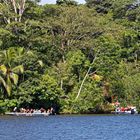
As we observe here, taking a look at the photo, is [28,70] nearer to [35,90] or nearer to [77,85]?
[35,90]

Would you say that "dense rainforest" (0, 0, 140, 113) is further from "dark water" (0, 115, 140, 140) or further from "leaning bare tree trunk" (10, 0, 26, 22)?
"dark water" (0, 115, 140, 140)

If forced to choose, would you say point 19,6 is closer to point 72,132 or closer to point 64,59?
point 64,59

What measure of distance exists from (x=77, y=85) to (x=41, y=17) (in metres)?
10.1

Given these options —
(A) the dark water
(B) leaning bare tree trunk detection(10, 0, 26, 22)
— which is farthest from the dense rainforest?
(A) the dark water

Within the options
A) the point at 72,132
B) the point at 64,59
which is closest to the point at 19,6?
the point at 64,59

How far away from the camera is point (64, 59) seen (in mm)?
68812

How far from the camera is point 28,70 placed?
63375 mm

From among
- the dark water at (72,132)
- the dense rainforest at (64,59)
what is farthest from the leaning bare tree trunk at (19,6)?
the dark water at (72,132)

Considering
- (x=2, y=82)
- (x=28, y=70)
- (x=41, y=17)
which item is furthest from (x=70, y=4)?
(x=2, y=82)

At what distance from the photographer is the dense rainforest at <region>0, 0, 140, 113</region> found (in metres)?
62.7

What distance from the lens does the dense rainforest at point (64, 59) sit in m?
62.7

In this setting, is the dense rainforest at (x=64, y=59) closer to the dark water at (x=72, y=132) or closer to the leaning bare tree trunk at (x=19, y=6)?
the leaning bare tree trunk at (x=19, y=6)

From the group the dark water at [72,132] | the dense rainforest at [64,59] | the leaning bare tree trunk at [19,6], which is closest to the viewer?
the dark water at [72,132]

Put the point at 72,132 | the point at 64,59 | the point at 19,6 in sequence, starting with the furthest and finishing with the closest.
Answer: the point at 19,6
the point at 64,59
the point at 72,132
